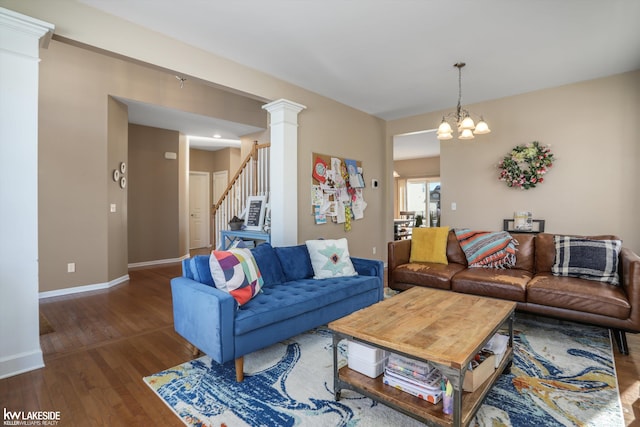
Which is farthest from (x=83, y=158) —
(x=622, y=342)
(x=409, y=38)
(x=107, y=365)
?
(x=622, y=342)

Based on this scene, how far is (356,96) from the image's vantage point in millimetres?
4609

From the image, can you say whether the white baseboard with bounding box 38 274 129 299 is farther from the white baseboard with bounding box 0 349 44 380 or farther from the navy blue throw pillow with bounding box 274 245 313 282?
the navy blue throw pillow with bounding box 274 245 313 282

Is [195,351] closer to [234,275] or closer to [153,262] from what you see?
[234,275]

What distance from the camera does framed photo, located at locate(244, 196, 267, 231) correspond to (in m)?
4.50

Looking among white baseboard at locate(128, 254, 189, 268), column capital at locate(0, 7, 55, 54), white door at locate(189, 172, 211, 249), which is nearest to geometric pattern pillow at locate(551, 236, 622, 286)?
column capital at locate(0, 7, 55, 54)

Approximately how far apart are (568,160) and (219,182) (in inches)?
298

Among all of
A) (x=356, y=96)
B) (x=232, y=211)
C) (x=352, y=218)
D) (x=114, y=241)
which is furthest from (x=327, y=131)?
(x=114, y=241)

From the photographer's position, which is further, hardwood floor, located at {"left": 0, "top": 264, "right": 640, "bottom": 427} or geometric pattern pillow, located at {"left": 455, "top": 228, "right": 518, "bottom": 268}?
geometric pattern pillow, located at {"left": 455, "top": 228, "right": 518, "bottom": 268}

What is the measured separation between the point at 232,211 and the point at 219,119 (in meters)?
1.76

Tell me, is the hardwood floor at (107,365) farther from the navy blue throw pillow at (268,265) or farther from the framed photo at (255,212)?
the framed photo at (255,212)

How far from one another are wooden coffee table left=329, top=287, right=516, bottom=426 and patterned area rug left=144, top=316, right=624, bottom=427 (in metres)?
0.15

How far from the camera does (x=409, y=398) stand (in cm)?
163

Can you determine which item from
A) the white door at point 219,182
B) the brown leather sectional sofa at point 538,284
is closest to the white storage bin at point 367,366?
the brown leather sectional sofa at point 538,284

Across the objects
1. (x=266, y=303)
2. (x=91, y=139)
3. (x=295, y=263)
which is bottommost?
(x=266, y=303)
